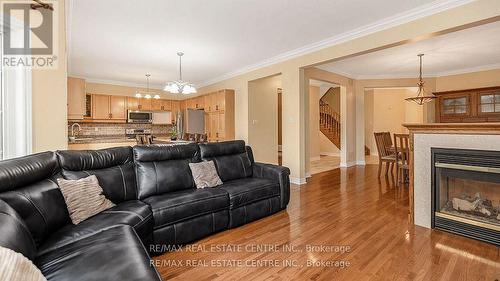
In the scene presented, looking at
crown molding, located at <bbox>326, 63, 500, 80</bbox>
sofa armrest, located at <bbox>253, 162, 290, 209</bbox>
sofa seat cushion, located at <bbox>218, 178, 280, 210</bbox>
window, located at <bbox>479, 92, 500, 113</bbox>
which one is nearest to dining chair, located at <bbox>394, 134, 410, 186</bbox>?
crown molding, located at <bbox>326, 63, 500, 80</bbox>

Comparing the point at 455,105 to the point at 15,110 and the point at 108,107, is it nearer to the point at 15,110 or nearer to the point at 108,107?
the point at 15,110

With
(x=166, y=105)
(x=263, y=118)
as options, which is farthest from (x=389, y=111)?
(x=166, y=105)

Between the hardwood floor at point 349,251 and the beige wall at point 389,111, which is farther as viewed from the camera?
the beige wall at point 389,111

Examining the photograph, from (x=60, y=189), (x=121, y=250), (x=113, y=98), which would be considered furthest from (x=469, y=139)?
(x=113, y=98)

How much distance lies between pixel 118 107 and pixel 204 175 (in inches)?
223

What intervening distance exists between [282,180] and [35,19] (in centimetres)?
319

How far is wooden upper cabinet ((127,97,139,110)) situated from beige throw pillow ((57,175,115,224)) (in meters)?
5.90

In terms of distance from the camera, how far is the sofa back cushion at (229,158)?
11.3ft

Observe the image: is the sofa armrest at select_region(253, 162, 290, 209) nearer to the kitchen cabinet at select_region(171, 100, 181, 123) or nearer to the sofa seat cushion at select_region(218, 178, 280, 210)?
the sofa seat cushion at select_region(218, 178, 280, 210)

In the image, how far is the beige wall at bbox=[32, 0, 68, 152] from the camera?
2.25 m

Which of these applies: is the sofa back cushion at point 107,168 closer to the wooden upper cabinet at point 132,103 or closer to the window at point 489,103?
the wooden upper cabinet at point 132,103

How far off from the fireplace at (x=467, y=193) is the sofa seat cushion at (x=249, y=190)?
74.9 inches

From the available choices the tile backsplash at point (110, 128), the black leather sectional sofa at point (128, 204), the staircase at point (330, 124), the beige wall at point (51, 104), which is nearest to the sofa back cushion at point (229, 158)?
the black leather sectional sofa at point (128, 204)

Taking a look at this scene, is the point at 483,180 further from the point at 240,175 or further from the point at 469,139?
the point at 240,175
